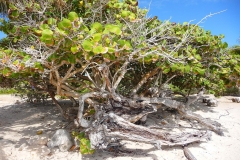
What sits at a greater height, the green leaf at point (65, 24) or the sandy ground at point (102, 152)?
the green leaf at point (65, 24)

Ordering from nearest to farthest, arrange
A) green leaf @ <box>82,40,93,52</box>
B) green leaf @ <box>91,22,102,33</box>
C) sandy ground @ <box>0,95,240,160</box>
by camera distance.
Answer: green leaf @ <box>82,40,93,52</box>, green leaf @ <box>91,22,102,33</box>, sandy ground @ <box>0,95,240,160</box>

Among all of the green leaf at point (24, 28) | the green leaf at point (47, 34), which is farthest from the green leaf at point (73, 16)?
the green leaf at point (24, 28)

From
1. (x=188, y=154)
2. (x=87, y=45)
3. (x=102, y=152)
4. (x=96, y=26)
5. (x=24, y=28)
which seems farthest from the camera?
(x=102, y=152)

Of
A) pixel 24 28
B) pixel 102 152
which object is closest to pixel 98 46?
pixel 24 28

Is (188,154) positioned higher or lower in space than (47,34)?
lower

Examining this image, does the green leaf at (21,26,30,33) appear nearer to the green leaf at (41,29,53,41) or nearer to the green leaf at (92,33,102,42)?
the green leaf at (41,29,53,41)

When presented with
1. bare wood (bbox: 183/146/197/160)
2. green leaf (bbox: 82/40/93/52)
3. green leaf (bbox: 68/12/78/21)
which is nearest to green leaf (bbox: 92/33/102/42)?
green leaf (bbox: 82/40/93/52)

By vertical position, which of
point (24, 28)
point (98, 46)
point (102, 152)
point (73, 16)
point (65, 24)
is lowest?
point (102, 152)

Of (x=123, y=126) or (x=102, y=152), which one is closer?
(x=123, y=126)

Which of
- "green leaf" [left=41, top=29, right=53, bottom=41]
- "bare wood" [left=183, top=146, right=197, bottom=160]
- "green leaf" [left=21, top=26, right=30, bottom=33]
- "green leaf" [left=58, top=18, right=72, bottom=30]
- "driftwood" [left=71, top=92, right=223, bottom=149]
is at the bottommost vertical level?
"bare wood" [left=183, top=146, right=197, bottom=160]

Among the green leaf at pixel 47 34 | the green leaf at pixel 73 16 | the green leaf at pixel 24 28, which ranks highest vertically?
the green leaf at pixel 24 28

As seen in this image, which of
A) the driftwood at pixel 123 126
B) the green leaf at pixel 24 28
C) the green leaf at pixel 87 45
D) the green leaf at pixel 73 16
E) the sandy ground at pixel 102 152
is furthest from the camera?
the sandy ground at pixel 102 152

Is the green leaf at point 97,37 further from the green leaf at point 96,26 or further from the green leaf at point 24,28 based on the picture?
the green leaf at point 24,28

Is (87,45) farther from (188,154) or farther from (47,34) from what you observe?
(188,154)
